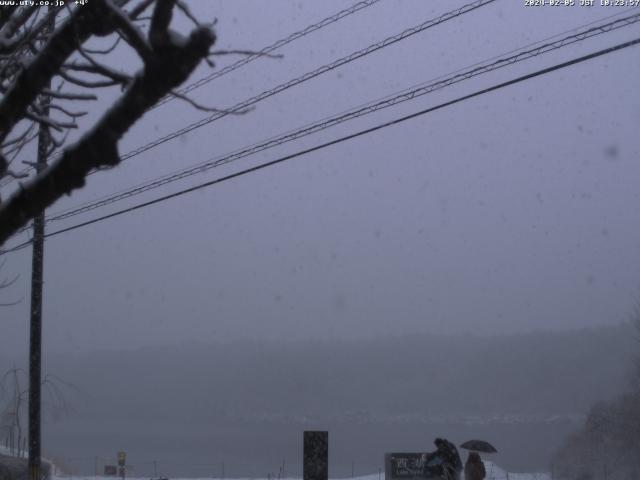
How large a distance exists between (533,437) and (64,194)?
65.3 m

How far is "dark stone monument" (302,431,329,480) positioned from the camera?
1073 cm

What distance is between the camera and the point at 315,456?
35.4 ft

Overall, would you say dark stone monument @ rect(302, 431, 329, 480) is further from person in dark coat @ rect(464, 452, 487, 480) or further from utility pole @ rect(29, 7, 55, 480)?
person in dark coat @ rect(464, 452, 487, 480)

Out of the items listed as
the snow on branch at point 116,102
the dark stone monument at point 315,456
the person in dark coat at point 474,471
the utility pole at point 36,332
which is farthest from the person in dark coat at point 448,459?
the snow on branch at point 116,102

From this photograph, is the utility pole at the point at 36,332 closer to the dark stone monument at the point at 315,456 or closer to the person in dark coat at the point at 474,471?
the dark stone monument at the point at 315,456

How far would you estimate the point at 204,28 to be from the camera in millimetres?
3637

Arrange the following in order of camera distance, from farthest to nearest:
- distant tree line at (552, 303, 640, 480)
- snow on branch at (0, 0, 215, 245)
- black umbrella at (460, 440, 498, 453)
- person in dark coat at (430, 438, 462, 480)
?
1. distant tree line at (552, 303, 640, 480)
2. black umbrella at (460, 440, 498, 453)
3. person in dark coat at (430, 438, 462, 480)
4. snow on branch at (0, 0, 215, 245)

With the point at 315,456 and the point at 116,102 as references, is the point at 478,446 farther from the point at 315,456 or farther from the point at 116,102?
the point at 116,102

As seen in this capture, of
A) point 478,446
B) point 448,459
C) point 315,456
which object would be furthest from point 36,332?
point 478,446

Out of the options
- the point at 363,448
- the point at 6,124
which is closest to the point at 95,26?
the point at 6,124

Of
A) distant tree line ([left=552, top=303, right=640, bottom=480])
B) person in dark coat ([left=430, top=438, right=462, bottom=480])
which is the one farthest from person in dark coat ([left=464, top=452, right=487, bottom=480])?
distant tree line ([left=552, top=303, right=640, bottom=480])

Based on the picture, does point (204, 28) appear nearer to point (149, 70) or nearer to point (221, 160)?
point (149, 70)

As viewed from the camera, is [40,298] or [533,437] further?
[533,437]

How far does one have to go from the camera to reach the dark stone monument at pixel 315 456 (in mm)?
10734
